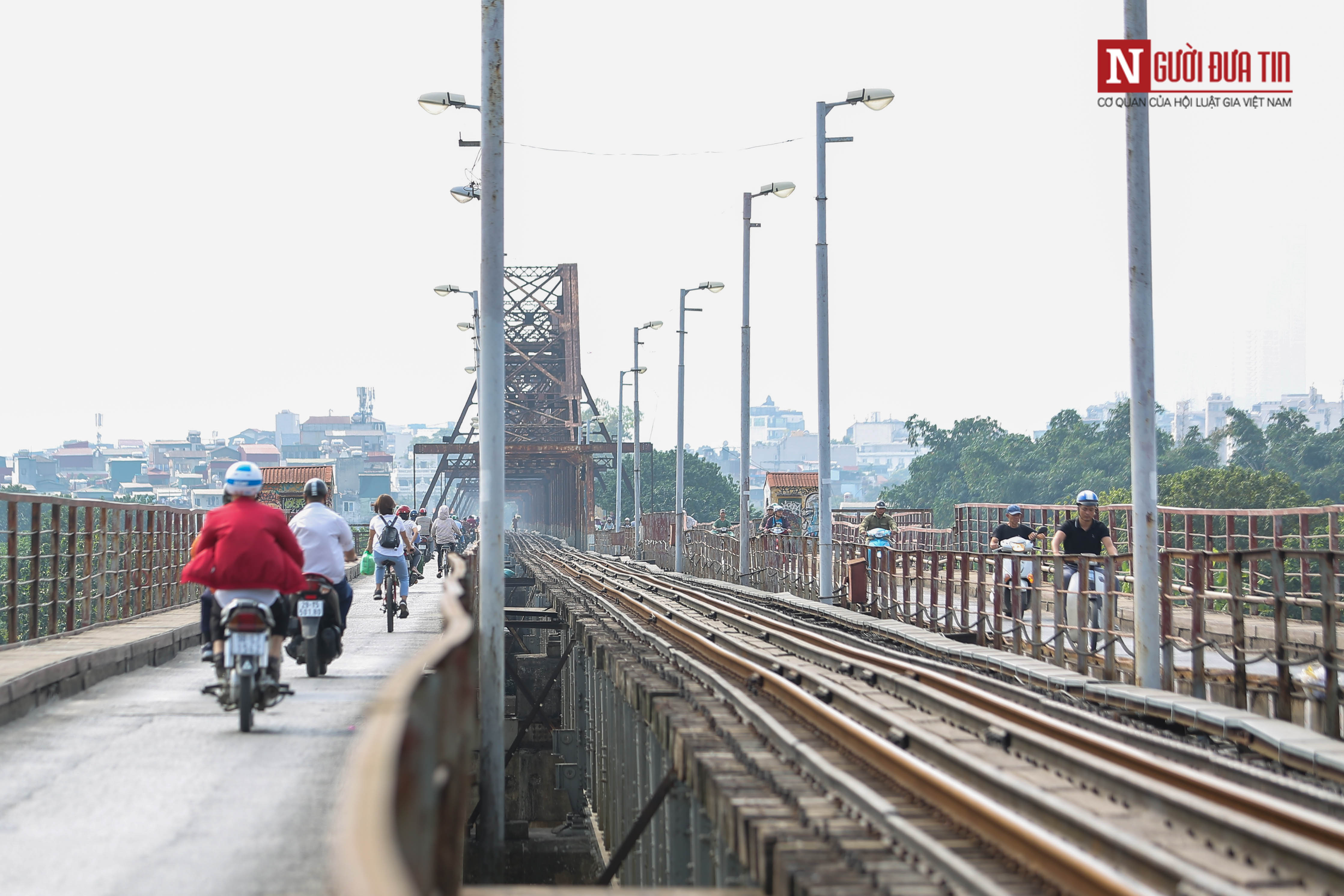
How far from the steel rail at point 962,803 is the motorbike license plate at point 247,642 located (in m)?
3.53

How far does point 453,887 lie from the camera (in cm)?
502

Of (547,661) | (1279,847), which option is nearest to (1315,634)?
(1279,847)

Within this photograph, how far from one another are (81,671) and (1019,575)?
9.39 meters

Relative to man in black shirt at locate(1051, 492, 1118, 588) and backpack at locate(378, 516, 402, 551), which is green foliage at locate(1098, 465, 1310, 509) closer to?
man in black shirt at locate(1051, 492, 1118, 588)

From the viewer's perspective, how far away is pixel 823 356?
2434 cm

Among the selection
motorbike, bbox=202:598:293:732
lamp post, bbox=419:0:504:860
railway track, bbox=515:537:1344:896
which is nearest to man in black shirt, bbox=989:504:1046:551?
railway track, bbox=515:537:1344:896

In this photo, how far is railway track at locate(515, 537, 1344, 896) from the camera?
17.7ft

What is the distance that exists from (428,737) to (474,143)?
1308 centimetres

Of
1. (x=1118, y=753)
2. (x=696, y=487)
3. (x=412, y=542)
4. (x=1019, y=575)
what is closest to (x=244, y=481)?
(x=1118, y=753)

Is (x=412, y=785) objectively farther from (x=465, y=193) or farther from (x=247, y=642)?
(x=465, y=193)

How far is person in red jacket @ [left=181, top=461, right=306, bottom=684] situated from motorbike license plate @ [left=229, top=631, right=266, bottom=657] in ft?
0.69

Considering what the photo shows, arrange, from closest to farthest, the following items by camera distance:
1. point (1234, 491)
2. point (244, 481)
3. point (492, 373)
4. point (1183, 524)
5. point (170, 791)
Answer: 1. point (170, 791)
2. point (244, 481)
3. point (492, 373)
4. point (1183, 524)
5. point (1234, 491)

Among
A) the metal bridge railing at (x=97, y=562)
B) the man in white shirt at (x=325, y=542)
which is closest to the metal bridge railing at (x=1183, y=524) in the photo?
the man in white shirt at (x=325, y=542)

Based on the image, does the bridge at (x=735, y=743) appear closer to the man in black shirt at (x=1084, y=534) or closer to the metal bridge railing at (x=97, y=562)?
the metal bridge railing at (x=97, y=562)
